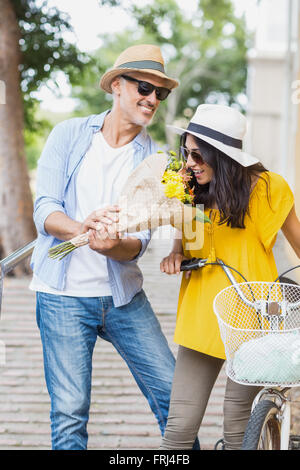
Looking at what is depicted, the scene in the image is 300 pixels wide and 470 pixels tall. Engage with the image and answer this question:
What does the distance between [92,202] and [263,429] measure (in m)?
1.20

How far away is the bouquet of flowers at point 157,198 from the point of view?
91.8 inches

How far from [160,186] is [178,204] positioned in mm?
103

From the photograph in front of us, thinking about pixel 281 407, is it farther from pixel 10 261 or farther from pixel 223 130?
pixel 10 261

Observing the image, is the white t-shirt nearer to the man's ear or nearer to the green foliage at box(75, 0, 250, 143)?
the man's ear

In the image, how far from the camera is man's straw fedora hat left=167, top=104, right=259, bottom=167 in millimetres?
2424

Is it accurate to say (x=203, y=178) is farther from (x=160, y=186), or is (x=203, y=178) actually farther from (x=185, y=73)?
(x=185, y=73)

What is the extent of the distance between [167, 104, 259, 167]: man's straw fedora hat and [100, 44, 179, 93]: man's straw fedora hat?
0.41m

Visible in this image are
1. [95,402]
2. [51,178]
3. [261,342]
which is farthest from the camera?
[95,402]

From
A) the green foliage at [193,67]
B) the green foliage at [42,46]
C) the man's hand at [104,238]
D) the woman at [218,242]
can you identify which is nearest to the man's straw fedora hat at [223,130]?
the woman at [218,242]

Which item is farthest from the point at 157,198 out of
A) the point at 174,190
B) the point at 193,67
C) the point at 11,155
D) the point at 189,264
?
the point at 193,67

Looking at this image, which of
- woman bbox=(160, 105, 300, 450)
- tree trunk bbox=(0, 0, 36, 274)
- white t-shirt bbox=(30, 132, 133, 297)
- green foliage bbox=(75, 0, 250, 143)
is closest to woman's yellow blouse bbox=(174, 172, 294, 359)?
woman bbox=(160, 105, 300, 450)

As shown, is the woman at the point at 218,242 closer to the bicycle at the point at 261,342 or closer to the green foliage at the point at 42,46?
the bicycle at the point at 261,342

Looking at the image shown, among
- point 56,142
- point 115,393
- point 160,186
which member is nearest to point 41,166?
point 56,142

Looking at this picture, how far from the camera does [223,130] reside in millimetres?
2484
